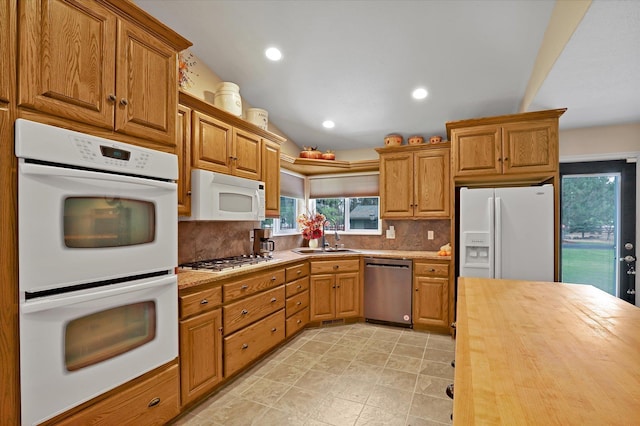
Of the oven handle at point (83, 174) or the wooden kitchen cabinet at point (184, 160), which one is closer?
the oven handle at point (83, 174)

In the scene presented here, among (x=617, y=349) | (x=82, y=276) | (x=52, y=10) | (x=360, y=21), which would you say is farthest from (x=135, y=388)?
(x=360, y=21)

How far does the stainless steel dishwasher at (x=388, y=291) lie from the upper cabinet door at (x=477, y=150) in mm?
1232

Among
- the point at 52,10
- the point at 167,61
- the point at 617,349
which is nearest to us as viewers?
the point at 617,349

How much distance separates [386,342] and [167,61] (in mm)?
3115

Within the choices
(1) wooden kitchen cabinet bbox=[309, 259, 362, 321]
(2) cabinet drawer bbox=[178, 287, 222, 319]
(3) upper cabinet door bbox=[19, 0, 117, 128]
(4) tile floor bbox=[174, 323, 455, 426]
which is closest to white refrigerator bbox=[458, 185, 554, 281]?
(4) tile floor bbox=[174, 323, 455, 426]

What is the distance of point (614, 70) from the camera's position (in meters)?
2.22

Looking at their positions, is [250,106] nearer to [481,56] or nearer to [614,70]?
[481,56]

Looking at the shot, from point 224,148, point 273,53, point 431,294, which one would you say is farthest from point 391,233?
point 273,53

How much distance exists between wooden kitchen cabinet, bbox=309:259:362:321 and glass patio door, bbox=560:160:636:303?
2402 millimetres

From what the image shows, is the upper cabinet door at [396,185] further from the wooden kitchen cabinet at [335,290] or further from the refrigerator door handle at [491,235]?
the refrigerator door handle at [491,235]

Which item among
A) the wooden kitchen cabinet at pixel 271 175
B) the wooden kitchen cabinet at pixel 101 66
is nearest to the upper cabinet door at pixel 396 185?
the wooden kitchen cabinet at pixel 271 175

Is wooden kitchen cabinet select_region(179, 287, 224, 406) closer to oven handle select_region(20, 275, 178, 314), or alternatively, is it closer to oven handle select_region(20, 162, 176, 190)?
oven handle select_region(20, 275, 178, 314)

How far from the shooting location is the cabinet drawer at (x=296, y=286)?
3160 mm

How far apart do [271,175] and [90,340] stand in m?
2.30
